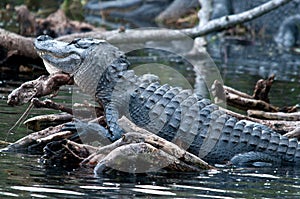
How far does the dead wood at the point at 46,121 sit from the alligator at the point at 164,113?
0.40 meters

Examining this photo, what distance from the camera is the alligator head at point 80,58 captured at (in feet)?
27.9

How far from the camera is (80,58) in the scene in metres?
8.50

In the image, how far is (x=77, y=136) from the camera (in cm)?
803

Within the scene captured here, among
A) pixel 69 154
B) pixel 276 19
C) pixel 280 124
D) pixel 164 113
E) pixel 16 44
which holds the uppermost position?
pixel 276 19

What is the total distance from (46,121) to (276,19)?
746 inches

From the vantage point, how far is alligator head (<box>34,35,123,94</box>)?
27.9 ft

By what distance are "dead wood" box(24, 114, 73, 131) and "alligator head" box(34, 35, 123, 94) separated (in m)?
0.41

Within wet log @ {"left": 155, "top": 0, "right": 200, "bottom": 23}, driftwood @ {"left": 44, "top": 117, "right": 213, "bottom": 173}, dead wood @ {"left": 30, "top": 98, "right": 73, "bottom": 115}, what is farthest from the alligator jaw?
wet log @ {"left": 155, "top": 0, "right": 200, "bottom": 23}

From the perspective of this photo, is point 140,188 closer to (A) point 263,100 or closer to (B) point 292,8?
(A) point 263,100

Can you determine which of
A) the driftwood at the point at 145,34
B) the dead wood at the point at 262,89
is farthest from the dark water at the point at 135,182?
the driftwood at the point at 145,34

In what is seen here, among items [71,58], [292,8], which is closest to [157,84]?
[71,58]

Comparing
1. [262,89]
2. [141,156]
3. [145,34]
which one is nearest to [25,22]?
[145,34]

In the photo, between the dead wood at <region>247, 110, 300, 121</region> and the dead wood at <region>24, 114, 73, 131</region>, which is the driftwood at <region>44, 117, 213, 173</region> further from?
the dead wood at <region>247, 110, 300, 121</region>

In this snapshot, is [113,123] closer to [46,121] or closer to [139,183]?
[46,121]
